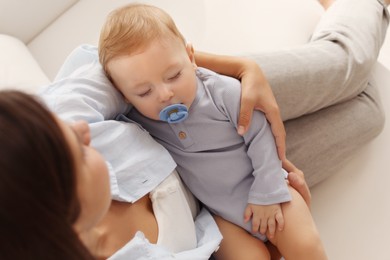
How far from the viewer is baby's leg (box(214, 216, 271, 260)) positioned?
918mm

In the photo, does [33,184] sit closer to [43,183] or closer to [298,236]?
[43,183]

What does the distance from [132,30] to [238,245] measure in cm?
49

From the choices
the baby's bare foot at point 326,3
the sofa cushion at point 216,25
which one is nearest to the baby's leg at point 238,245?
the sofa cushion at point 216,25

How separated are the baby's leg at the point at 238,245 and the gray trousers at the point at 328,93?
0.28 m

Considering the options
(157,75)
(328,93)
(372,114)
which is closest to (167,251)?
(157,75)

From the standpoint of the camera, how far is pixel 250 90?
93 cm

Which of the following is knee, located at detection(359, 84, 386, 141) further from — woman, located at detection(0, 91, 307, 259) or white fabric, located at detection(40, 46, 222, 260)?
woman, located at detection(0, 91, 307, 259)

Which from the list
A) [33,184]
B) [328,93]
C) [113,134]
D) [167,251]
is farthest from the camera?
[328,93]

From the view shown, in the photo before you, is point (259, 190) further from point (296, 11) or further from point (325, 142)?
point (296, 11)

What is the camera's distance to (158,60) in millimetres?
852

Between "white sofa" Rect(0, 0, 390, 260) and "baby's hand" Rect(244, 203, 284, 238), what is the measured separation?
0.33 metres

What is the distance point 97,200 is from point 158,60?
393 mm

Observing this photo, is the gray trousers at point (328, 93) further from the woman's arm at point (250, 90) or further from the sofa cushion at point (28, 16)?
the sofa cushion at point (28, 16)

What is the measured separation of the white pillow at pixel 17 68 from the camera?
3.59 feet
